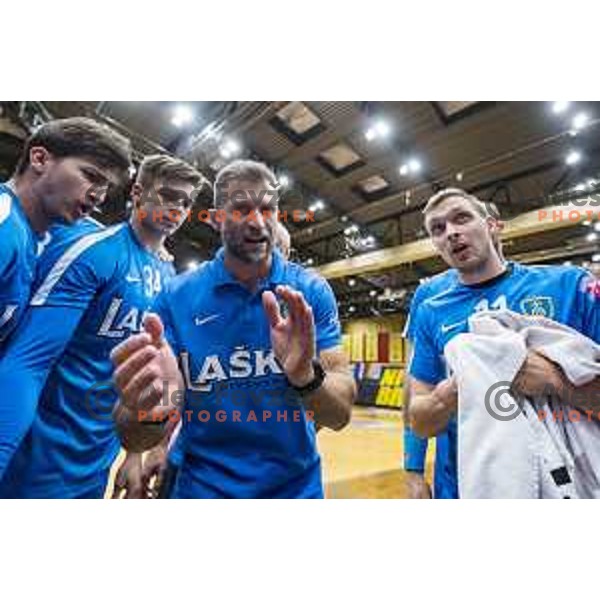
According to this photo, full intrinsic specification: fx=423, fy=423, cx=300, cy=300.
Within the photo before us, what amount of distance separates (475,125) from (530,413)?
60cm

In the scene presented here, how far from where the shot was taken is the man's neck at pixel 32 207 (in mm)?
676

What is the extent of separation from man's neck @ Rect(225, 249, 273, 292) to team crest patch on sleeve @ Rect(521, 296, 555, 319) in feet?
1.33

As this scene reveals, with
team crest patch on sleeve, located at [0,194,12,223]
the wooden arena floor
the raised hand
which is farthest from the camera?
the wooden arena floor

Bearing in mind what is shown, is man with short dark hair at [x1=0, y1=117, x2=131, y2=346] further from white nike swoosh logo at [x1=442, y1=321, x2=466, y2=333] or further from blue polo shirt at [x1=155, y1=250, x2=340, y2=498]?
white nike swoosh logo at [x1=442, y1=321, x2=466, y2=333]

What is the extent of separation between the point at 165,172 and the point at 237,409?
0.44 m

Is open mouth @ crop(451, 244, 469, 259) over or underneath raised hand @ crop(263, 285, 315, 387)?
over

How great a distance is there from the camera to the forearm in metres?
0.56

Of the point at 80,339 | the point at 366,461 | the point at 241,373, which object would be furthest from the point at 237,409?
the point at 366,461

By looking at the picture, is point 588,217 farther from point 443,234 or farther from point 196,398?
point 196,398

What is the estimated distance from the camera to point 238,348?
653 millimetres

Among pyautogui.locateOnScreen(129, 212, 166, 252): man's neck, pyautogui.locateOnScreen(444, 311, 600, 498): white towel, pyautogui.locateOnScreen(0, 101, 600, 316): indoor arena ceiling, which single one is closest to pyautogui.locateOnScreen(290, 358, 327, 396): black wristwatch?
pyautogui.locateOnScreen(444, 311, 600, 498): white towel

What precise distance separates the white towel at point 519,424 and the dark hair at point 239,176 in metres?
0.38

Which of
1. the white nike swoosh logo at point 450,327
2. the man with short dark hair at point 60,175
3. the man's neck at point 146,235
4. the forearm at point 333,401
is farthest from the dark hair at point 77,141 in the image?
the white nike swoosh logo at point 450,327

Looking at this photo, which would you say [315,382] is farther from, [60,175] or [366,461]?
[366,461]
